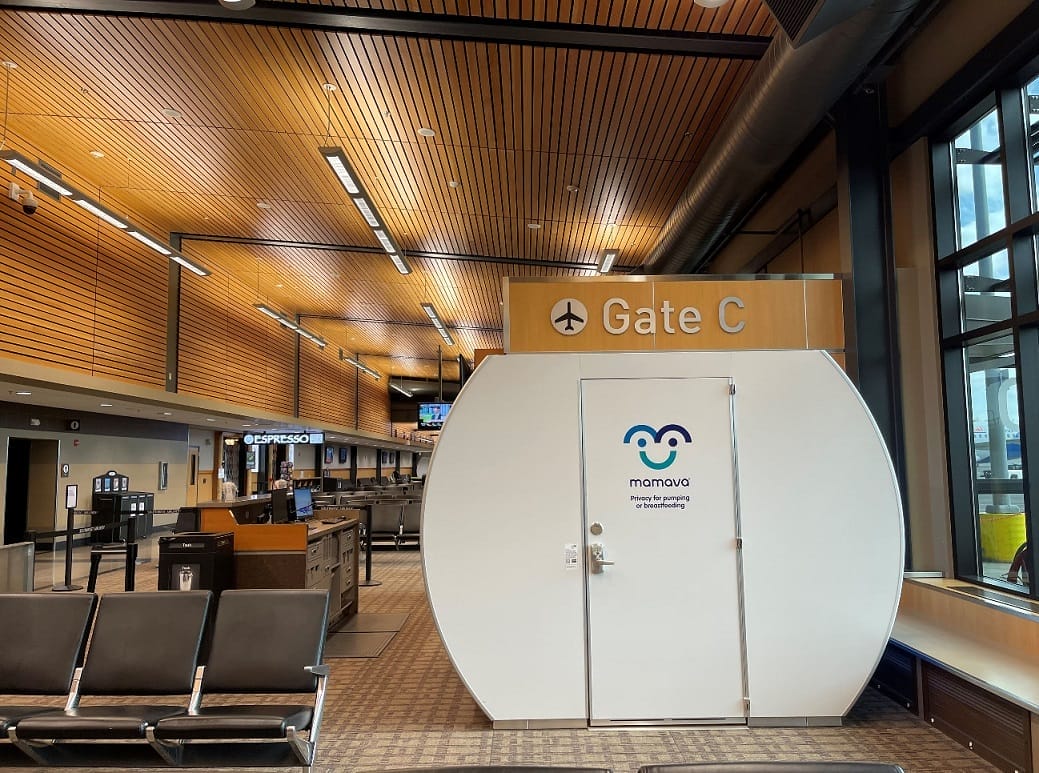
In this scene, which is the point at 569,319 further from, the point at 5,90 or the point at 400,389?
the point at 400,389

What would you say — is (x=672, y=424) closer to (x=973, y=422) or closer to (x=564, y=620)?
(x=564, y=620)

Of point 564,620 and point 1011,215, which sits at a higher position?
point 1011,215

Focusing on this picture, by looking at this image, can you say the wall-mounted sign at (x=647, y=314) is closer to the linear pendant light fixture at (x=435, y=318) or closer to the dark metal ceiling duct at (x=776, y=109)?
the dark metal ceiling duct at (x=776, y=109)

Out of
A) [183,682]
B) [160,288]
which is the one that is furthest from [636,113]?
[160,288]

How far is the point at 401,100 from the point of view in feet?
22.9

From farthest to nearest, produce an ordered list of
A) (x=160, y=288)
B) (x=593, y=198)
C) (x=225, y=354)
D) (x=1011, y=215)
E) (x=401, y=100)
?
(x=225, y=354) → (x=160, y=288) → (x=593, y=198) → (x=401, y=100) → (x=1011, y=215)

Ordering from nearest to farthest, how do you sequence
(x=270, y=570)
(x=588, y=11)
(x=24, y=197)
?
(x=588, y=11)
(x=270, y=570)
(x=24, y=197)

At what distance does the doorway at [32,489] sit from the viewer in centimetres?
1379

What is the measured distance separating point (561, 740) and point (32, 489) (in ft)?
42.5

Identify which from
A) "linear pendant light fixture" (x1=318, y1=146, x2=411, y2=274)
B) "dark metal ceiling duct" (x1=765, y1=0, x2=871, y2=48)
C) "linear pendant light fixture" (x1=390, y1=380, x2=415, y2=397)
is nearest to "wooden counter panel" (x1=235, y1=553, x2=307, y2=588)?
"linear pendant light fixture" (x1=318, y1=146, x2=411, y2=274)

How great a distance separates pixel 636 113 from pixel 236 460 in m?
18.2

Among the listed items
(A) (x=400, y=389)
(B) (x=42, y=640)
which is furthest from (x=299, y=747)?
(A) (x=400, y=389)

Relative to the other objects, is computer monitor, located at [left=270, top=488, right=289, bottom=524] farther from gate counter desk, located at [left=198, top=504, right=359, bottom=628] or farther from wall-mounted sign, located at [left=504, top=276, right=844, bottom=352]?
wall-mounted sign, located at [left=504, top=276, right=844, bottom=352]

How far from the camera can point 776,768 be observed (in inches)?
67.8
